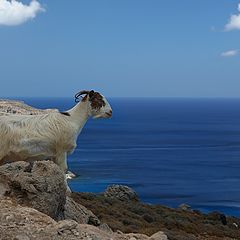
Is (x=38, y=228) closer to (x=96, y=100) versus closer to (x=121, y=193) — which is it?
(x=96, y=100)

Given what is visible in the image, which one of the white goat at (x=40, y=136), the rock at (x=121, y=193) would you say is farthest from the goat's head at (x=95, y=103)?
the rock at (x=121, y=193)

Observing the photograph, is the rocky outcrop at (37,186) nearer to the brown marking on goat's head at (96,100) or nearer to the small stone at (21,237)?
the brown marking on goat's head at (96,100)

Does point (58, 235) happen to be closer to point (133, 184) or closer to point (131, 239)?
point (131, 239)

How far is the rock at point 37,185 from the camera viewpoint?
973 centimetres

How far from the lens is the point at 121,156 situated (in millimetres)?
90250

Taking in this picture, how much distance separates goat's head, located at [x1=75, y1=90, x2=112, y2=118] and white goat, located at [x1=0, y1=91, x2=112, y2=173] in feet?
1.09

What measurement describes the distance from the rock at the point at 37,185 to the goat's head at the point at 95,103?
184 centimetres

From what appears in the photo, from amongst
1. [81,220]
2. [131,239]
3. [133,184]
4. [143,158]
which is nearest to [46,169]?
[81,220]

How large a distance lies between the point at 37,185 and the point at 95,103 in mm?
2653

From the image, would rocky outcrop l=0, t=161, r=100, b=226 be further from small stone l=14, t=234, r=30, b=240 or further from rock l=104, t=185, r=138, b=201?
rock l=104, t=185, r=138, b=201

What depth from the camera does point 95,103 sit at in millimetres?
11672

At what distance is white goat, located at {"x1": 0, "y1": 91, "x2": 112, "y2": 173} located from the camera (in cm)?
1058

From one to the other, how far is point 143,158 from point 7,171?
7887 cm

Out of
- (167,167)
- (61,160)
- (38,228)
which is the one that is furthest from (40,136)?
(167,167)
